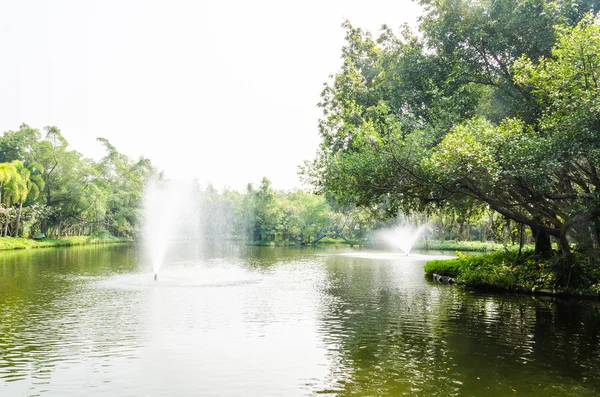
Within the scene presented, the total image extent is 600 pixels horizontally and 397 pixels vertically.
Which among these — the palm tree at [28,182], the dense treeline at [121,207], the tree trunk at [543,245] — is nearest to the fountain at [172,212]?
the dense treeline at [121,207]

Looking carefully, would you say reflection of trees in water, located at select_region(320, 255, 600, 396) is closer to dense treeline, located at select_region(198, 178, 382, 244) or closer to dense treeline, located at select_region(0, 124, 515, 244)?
dense treeline, located at select_region(0, 124, 515, 244)

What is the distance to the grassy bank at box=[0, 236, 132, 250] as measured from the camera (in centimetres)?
5202

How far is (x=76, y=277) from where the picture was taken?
89.4 feet

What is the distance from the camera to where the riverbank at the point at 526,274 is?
68.1 ft

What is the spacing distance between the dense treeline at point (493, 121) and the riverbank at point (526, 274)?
48 centimetres

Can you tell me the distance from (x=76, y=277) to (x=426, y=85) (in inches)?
908

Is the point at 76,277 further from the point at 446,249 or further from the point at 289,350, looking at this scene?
the point at 446,249

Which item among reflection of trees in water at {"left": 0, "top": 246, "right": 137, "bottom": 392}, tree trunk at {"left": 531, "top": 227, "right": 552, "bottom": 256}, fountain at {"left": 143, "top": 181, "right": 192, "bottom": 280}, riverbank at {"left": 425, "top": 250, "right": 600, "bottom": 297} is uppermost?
fountain at {"left": 143, "top": 181, "right": 192, "bottom": 280}

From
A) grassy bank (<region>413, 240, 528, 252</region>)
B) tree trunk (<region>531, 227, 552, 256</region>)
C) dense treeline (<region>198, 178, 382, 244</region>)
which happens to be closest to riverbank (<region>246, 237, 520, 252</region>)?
grassy bank (<region>413, 240, 528, 252</region>)

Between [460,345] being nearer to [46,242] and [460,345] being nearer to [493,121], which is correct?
[493,121]

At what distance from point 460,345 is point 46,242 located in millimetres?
62959

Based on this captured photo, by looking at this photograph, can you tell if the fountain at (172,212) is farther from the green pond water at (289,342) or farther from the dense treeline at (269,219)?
the green pond water at (289,342)

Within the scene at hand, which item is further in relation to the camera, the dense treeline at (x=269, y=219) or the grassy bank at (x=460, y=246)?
the dense treeline at (x=269, y=219)

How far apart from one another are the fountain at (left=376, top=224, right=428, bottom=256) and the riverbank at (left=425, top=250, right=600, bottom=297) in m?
41.5
